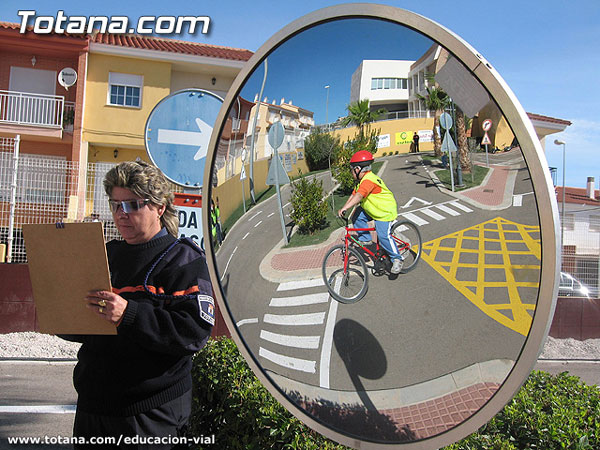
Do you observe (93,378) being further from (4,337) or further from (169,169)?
(4,337)

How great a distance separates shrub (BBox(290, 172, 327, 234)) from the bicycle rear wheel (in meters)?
0.24

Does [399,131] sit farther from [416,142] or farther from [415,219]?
[415,219]

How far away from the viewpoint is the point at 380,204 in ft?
4.50

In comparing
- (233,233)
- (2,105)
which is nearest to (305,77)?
(233,233)

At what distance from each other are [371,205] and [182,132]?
8.70ft

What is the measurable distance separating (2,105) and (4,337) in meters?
12.6

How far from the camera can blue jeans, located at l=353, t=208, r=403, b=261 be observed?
134cm

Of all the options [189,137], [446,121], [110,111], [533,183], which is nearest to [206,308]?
[446,121]

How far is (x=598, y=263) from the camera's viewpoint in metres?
10.4

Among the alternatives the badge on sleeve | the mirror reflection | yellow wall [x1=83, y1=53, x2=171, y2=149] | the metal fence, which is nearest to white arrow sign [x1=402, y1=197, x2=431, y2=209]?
the mirror reflection

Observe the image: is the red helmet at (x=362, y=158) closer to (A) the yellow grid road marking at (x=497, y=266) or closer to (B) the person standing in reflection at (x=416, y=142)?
(B) the person standing in reflection at (x=416, y=142)

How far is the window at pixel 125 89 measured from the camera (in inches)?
693

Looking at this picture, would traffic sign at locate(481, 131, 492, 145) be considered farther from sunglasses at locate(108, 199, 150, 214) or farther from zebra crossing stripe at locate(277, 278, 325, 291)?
sunglasses at locate(108, 199, 150, 214)

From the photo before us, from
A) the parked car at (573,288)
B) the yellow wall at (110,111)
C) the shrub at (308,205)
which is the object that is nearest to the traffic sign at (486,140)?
Answer: the shrub at (308,205)
